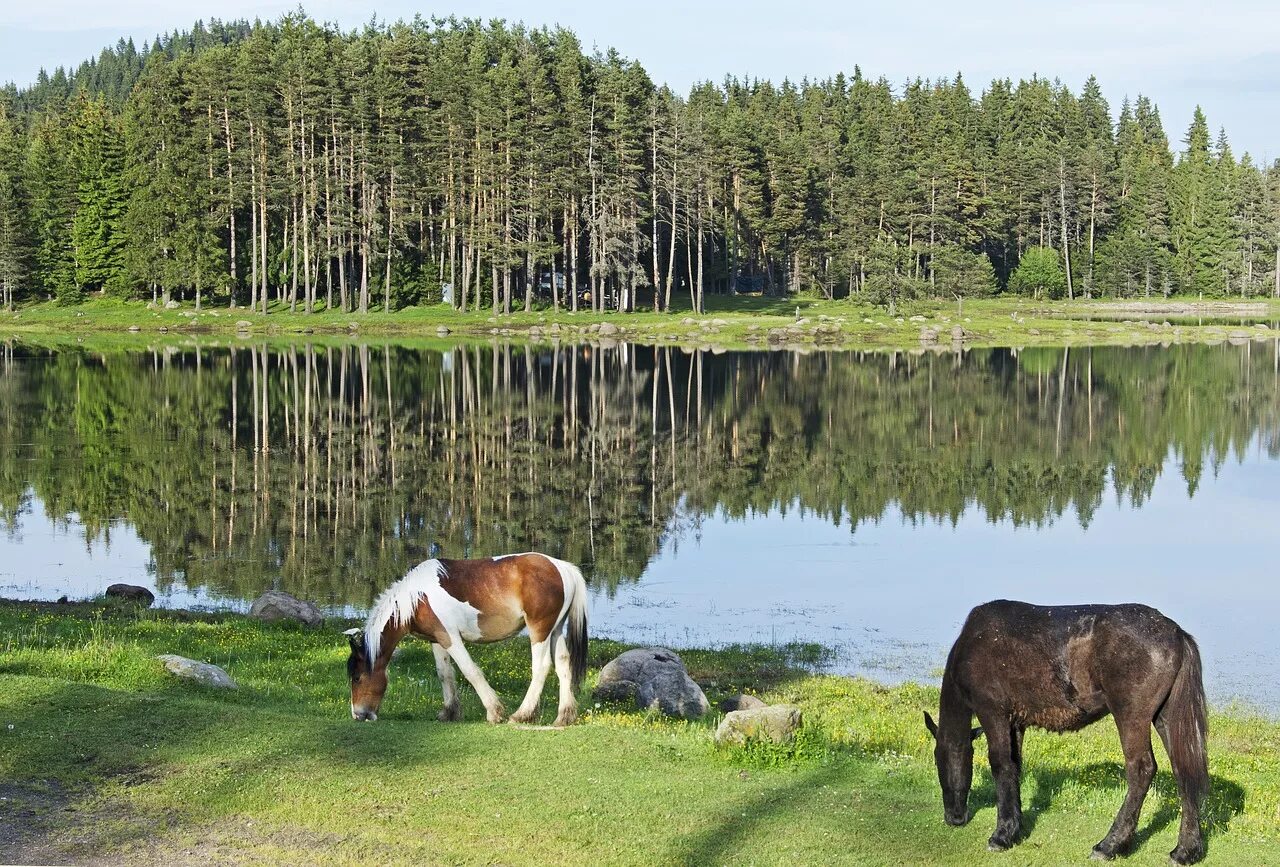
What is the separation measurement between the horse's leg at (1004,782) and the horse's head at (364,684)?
5949 millimetres

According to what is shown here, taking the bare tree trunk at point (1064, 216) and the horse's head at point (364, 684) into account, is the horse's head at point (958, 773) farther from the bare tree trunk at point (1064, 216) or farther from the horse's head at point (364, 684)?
the bare tree trunk at point (1064, 216)

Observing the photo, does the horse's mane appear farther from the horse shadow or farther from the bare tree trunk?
the bare tree trunk

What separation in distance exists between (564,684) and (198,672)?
171 inches

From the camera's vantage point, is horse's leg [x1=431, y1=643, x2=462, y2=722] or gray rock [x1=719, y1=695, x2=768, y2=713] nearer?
horse's leg [x1=431, y1=643, x2=462, y2=722]

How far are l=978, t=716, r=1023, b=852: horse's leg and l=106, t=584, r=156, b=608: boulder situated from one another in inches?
642

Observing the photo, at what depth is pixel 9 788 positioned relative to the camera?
10188 millimetres

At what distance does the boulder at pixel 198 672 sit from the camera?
14172 mm

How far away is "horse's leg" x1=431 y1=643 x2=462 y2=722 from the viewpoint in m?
13.0

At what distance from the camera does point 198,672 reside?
47.1ft

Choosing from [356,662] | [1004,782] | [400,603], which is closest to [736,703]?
[400,603]

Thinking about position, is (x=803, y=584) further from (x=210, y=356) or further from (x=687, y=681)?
(x=210, y=356)

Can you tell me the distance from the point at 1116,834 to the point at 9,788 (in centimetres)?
817

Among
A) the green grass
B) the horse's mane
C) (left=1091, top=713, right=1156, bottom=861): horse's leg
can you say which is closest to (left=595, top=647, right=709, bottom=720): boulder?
the green grass

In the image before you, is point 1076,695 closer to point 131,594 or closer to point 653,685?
point 653,685
